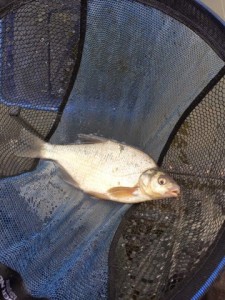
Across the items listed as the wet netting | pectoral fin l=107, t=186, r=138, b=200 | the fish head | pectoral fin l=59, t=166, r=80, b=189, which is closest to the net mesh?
the wet netting

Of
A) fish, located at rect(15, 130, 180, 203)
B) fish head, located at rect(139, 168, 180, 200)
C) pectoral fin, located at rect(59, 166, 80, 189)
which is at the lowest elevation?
pectoral fin, located at rect(59, 166, 80, 189)

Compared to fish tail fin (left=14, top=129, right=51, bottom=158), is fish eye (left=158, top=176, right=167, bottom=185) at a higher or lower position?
higher

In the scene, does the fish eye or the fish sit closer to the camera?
the fish eye

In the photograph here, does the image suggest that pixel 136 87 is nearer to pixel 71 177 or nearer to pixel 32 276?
pixel 71 177

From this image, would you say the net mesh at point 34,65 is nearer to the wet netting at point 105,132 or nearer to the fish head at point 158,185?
the wet netting at point 105,132

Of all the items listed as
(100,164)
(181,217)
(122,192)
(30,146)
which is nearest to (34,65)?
(30,146)

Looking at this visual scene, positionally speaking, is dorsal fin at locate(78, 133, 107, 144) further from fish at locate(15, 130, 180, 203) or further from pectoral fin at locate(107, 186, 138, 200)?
pectoral fin at locate(107, 186, 138, 200)

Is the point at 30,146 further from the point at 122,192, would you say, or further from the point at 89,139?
the point at 122,192

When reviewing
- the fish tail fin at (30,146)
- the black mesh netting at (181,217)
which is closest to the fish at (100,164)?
the fish tail fin at (30,146)
